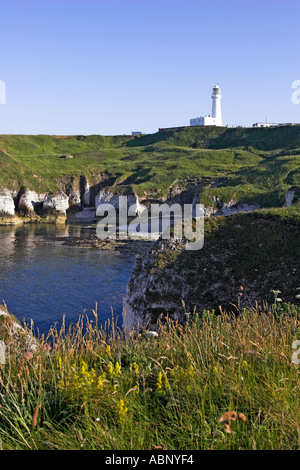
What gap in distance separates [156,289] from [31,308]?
1278cm

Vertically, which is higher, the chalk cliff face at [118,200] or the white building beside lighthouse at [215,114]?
the white building beside lighthouse at [215,114]

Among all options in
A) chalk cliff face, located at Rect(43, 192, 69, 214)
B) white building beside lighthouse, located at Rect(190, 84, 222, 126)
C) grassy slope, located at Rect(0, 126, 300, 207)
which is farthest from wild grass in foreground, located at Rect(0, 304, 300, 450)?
white building beside lighthouse, located at Rect(190, 84, 222, 126)

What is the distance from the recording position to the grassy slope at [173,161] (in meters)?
92.8

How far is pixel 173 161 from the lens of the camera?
419 ft

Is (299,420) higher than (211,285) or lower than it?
higher

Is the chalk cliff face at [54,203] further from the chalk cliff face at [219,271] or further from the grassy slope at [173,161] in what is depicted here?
the chalk cliff face at [219,271]

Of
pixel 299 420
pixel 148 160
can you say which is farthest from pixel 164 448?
pixel 148 160

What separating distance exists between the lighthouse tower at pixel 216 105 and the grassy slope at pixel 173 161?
15.9 m

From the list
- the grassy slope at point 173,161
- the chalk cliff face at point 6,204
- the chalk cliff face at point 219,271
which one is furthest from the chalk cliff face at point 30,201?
the chalk cliff face at point 219,271

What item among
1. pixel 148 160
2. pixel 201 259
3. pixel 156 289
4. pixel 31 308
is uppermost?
pixel 148 160

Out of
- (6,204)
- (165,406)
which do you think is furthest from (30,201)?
(165,406)

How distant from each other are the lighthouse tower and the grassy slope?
1592 cm

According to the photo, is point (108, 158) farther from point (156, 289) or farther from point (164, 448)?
point (164, 448)
